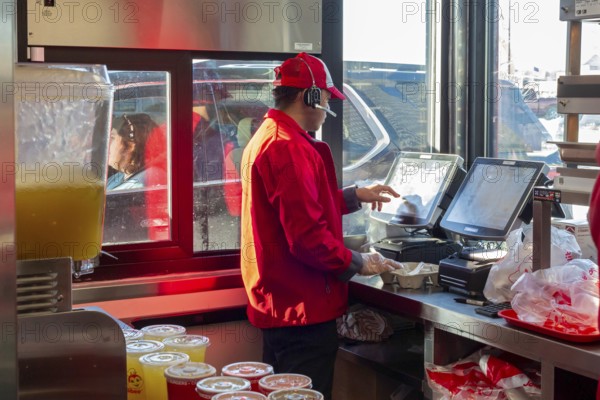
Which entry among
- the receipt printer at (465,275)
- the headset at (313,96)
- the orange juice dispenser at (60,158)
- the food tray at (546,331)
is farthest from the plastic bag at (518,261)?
the orange juice dispenser at (60,158)

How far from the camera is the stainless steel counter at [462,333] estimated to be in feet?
7.92

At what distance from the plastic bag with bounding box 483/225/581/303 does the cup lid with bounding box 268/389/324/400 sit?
1.38m

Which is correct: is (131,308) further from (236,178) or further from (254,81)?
(254,81)

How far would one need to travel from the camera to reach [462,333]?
2818mm

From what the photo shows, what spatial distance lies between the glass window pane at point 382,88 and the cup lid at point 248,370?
2098 mm

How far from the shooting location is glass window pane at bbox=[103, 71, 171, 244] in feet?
11.3

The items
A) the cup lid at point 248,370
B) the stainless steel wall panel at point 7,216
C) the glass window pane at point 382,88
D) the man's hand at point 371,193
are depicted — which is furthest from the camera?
the glass window pane at point 382,88

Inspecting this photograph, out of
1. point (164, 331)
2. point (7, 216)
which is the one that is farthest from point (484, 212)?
point (7, 216)

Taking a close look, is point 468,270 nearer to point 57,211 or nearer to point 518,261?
point 518,261

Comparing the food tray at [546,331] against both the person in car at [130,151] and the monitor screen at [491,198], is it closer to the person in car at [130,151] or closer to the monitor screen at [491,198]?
the monitor screen at [491,198]

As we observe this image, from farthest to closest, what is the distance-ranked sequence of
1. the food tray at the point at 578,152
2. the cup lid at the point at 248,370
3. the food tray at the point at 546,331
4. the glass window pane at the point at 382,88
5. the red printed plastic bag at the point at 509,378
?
the glass window pane at the point at 382,88 → the red printed plastic bag at the point at 509,378 → the food tray at the point at 578,152 → the food tray at the point at 546,331 → the cup lid at the point at 248,370

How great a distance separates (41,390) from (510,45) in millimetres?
2933

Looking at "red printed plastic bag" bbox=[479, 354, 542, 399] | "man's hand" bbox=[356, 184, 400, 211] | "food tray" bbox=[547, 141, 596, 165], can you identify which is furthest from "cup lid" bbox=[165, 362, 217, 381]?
"man's hand" bbox=[356, 184, 400, 211]

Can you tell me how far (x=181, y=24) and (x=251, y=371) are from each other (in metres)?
1.94
